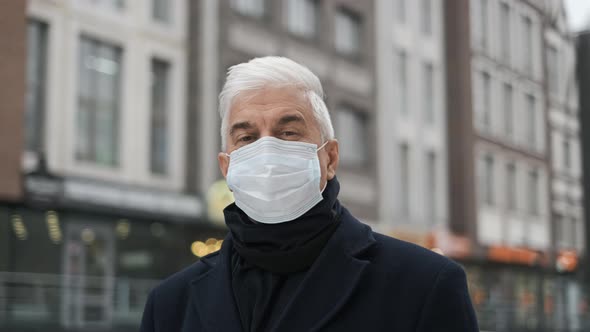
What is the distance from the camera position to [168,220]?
2633 cm

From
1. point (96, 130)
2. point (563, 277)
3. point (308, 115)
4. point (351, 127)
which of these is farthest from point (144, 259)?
point (563, 277)

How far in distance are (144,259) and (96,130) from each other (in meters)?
3.42

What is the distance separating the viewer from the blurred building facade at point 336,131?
2277cm

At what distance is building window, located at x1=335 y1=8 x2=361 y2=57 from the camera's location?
35906 millimetres

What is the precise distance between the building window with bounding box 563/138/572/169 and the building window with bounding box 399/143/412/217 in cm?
1626

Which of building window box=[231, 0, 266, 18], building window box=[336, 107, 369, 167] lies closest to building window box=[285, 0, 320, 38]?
building window box=[231, 0, 266, 18]

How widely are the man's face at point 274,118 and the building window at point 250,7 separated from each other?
27314 millimetres

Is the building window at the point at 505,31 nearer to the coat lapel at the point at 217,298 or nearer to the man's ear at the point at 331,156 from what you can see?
the man's ear at the point at 331,156

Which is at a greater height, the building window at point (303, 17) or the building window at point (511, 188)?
the building window at point (303, 17)

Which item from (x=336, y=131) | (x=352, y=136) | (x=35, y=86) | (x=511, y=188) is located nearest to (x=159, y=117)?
(x=35, y=86)

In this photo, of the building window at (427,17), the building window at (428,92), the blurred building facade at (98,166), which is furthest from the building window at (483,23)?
the blurred building facade at (98,166)

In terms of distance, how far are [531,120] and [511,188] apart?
172 inches

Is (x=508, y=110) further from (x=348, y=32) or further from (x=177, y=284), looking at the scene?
(x=177, y=284)

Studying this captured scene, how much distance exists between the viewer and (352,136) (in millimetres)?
36062
